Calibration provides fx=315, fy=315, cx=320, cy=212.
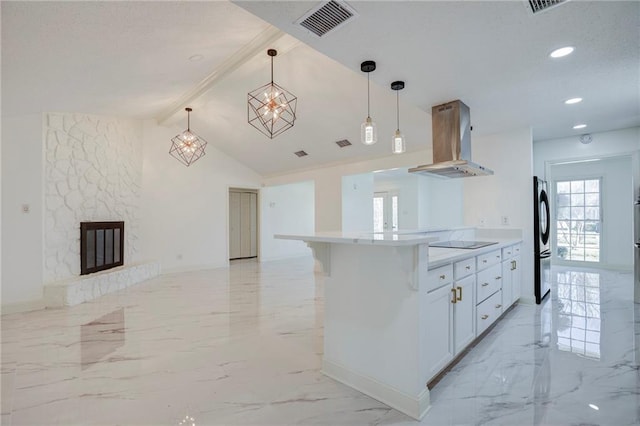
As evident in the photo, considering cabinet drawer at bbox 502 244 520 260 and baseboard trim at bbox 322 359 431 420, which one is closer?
baseboard trim at bbox 322 359 431 420

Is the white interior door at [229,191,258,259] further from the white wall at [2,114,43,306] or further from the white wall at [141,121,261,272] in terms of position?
the white wall at [2,114,43,306]

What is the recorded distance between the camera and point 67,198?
470cm

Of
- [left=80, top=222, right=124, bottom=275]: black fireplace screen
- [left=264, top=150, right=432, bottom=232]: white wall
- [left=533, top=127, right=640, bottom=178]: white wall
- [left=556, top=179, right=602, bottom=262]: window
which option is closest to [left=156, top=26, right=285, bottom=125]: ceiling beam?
[left=80, top=222, right=124, bottom=275]: black fireplace screen

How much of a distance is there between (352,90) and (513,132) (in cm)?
224

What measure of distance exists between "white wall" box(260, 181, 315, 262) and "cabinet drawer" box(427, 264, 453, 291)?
5.81 m

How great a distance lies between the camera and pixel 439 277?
204cm

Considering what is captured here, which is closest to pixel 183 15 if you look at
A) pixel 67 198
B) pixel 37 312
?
pixel 67 198

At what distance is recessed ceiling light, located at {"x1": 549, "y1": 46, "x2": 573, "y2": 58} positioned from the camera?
7.32 ft

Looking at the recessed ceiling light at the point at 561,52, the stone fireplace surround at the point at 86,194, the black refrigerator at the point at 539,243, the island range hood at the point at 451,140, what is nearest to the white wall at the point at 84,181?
the stone fireplace surround at the point at 86,194

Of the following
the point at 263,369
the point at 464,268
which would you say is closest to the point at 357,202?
the point at 464,268

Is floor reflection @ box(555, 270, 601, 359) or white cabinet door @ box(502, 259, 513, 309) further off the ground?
white cabinet door @ box(502, 259, 513, 309)

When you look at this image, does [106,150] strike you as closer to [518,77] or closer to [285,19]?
[285,19]

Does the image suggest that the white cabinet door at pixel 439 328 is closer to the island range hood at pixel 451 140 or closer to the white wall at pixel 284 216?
the island range hood at pixel 451 140

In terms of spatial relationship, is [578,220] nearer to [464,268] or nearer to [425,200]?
[425,200]
